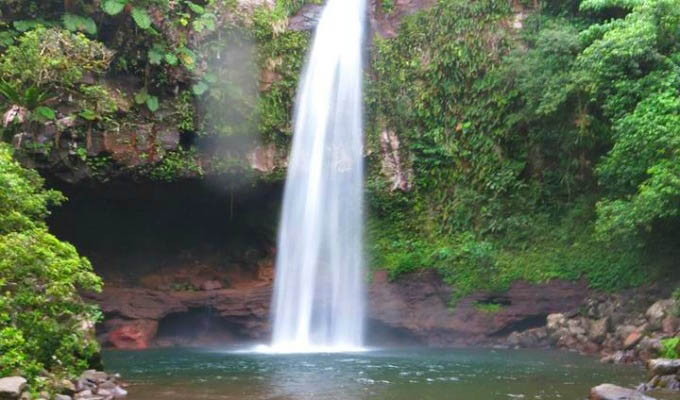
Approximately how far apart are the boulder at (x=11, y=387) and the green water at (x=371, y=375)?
195cm

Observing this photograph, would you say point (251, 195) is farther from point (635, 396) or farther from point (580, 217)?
point (635, 396)

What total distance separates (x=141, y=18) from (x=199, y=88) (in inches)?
92.0

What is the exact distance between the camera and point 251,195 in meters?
23.5

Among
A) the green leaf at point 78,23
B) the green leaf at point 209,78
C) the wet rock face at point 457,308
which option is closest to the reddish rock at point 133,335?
the wet rock face at point 457,308

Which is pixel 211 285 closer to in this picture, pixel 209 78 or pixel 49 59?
pixel 209 78

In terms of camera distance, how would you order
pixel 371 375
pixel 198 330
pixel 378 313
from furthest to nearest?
pixel 198 330 → pixel 378 313 → pixel 371 375

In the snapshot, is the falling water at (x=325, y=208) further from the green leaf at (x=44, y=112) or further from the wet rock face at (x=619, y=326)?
the green leaf at (x=44, y=112)

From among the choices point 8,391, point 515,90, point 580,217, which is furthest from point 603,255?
point 8,391

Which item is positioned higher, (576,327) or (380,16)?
(380,16)

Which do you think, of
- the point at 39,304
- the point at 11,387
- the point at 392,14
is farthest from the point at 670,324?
the point at 392,14

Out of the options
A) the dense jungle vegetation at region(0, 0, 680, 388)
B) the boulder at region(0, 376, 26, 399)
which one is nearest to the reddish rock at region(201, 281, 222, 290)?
the dense jungle vegetation at region(0, 0, 680, 388)

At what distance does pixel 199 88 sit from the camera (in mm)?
21938

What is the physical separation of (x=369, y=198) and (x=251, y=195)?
3384 millimetres

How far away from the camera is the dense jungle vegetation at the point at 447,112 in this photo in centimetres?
1852
